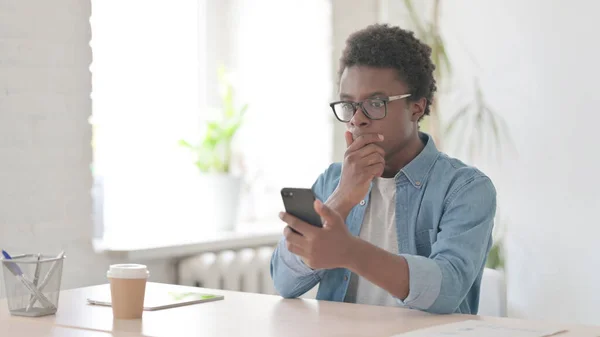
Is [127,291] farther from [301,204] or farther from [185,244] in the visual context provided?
[185,244]

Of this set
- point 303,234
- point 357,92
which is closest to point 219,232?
point 357,92

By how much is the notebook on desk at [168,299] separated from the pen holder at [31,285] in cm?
15

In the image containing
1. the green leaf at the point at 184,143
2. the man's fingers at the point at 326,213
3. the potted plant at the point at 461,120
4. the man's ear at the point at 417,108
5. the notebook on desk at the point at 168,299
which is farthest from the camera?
the potted plant at the point at 461,120

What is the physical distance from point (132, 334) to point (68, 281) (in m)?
1.40

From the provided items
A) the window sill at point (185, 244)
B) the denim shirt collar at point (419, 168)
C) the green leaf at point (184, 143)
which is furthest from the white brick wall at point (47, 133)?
the denim shirt collar at point (419, 168)

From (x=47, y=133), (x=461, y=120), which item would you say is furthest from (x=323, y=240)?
(x=461, y=120)

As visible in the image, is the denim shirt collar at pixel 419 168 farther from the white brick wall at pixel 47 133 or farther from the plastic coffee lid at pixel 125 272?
the white brick wall at pixel 47 133

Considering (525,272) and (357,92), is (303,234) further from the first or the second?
(525,272)

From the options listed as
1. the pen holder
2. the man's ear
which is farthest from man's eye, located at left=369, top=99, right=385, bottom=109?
the pen holder

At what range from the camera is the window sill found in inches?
117

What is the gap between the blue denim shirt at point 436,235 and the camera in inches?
67.9

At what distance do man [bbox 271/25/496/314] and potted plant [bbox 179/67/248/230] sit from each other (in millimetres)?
1319

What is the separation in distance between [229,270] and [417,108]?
1.43 metres

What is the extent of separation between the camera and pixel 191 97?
11.9ft
